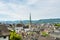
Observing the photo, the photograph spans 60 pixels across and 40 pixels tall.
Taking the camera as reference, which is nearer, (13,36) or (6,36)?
(6,36)

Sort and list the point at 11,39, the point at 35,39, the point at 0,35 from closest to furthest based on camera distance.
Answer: the point at 0,35, the point at 11,39, the point at 35,39

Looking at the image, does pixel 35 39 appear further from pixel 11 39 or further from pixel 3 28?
pixel 3 28

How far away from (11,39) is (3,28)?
3.83 metres

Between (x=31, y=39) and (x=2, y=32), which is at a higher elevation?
(x=2, y=32)

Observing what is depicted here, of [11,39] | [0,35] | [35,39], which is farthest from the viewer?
[35,39]

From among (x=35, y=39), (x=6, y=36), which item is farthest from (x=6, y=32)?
(x=35, y=39)

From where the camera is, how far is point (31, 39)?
37.7 meters

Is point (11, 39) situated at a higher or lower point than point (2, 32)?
lower

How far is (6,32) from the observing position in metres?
24.0

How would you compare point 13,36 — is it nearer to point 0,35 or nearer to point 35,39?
point 0,35

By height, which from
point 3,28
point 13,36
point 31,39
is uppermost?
point 3,28

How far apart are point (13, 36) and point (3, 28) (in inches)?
183

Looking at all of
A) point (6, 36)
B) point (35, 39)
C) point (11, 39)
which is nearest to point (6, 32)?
point (6, 36)

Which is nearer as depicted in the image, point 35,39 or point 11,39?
point 11,39
